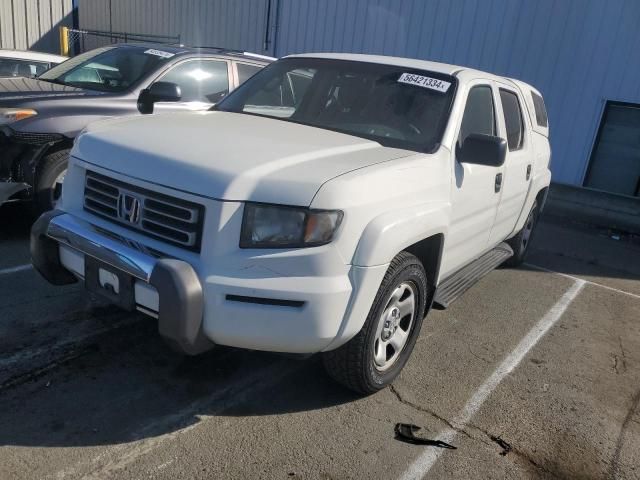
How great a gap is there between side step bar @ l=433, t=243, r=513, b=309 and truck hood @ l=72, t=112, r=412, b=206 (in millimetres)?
1100

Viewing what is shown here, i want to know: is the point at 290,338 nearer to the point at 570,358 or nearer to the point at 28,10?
the point at 570,358

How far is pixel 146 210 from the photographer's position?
2814 mm

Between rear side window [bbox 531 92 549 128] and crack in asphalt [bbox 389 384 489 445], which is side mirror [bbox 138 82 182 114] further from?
rear side window [bbox 531 92 549 128]

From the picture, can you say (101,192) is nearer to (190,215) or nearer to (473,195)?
(190,215)

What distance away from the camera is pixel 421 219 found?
306 centimetres

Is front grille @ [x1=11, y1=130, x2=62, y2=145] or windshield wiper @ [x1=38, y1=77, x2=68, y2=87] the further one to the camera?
windshield wiper @ [x1=38, y1=77, x2=68, y2=87]

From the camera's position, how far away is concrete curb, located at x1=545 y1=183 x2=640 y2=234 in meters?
9.47

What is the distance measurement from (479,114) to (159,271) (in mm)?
Answer: 2720

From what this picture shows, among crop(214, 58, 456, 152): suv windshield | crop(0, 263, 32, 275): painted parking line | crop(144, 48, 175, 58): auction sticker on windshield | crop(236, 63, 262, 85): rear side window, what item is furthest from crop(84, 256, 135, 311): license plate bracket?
crop(236, 63, 262, 85): rear side window

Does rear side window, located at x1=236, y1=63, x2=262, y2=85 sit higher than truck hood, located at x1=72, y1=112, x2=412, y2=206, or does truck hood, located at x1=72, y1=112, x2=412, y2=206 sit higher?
rear side window, located at x1=236, y1=63, x2=262, y2=85

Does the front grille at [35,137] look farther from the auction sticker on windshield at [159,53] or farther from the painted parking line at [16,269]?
the auction sticker on windshield at [159,53]

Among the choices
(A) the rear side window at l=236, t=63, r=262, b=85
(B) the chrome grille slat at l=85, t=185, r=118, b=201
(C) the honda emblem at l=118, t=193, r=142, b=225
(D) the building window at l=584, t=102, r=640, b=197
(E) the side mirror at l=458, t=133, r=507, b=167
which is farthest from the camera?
(D) the building window at l=584, t=102, r=640, b=197

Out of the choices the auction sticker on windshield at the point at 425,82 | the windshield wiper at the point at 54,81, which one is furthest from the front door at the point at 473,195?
the windshield wiper at the point at 54,81

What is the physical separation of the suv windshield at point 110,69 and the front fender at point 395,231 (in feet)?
12.4
